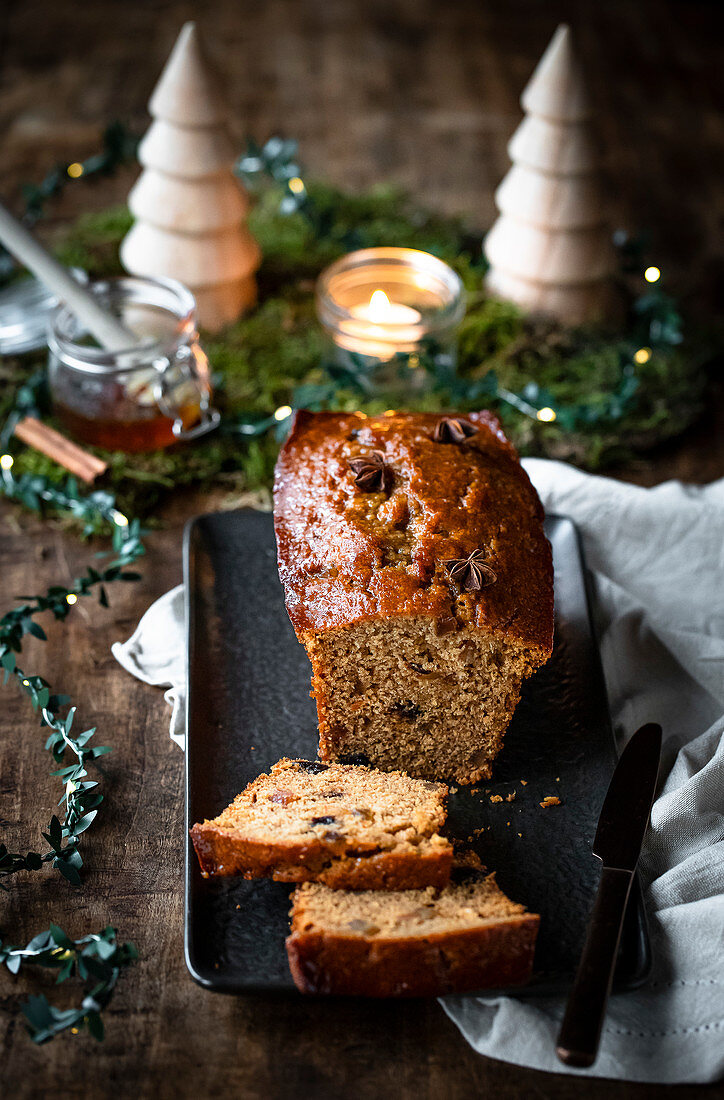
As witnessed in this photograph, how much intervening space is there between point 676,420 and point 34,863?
9.20 feet

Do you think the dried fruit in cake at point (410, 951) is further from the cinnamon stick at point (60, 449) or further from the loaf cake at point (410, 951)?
the cinnamon stick at point (60, 449)

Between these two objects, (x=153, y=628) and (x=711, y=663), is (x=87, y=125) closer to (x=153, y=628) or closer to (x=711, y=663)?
(x=153, y=628)

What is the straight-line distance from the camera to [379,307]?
152 inches

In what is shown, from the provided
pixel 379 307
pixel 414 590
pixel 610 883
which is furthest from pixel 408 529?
pixel 379 307

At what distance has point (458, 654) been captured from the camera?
2480 mm

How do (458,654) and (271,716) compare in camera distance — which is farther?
(271,716)

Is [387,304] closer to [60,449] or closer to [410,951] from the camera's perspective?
[60,449]

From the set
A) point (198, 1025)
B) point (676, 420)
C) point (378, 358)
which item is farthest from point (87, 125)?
point (198, 1025)

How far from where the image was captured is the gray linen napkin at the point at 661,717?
2119 millimetres

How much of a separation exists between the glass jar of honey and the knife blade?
76.1 inches

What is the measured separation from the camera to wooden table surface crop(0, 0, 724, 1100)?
2.11 metres

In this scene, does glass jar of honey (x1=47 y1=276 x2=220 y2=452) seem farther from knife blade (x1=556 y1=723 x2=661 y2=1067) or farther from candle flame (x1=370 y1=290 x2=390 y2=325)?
knife blade (x1=556 y1=723 x2=661 y2=1067)

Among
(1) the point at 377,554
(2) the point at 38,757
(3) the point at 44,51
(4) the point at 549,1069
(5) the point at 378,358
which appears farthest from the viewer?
(3) the point at 44,51

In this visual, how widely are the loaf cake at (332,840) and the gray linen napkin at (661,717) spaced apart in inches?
12.0
